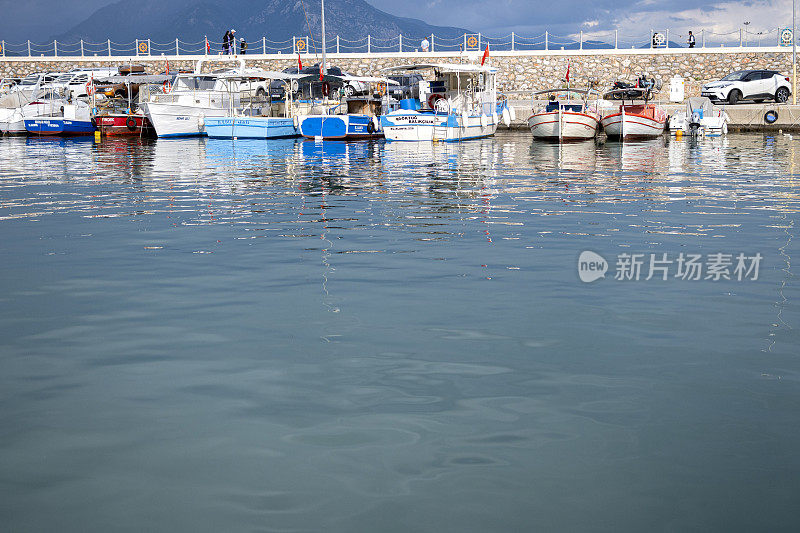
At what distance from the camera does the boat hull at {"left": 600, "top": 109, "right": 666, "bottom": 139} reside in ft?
109

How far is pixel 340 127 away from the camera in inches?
1368

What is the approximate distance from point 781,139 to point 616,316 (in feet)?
95.7

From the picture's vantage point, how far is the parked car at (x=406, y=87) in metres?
43.9

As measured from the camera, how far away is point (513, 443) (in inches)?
170

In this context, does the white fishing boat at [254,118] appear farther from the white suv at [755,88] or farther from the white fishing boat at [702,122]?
the white suv at [755,88]

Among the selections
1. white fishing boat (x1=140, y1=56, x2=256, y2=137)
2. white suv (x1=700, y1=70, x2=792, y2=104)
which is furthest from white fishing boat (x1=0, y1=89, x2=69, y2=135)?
white suv (x1=700, y1=70, x2=792, y2=104)

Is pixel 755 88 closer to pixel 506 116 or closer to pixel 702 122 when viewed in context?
pixel 702 122

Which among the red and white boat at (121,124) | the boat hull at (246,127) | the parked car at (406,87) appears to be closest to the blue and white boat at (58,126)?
the red and white boat at (121,124)

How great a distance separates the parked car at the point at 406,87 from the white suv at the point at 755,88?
14.0m

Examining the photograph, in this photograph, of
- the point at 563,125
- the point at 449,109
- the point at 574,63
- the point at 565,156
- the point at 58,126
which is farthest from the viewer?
the point at 574,63

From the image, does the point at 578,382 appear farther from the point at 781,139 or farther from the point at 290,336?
the point at 781,139

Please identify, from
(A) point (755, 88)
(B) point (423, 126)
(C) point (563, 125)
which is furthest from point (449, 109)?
(A) point (755, 88)

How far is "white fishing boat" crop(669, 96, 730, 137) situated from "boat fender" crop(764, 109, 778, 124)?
67.4 inches

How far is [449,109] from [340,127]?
4.32m
